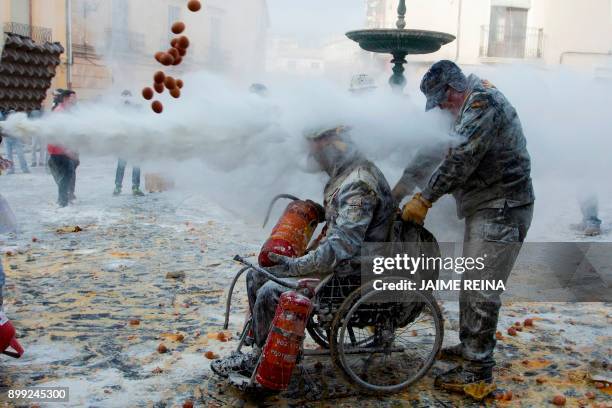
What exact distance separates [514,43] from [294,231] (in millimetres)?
21689

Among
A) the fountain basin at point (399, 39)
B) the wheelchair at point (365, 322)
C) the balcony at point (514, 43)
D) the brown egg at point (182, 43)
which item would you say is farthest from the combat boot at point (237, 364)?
the balcony at point (514, 43)

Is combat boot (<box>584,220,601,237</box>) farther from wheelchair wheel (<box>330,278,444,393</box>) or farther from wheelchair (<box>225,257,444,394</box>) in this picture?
wheelchair (<box>225,257,444,394</box>)

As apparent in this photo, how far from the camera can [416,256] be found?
3.67 metres

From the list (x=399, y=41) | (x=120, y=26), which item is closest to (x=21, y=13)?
(x=120, y=26)

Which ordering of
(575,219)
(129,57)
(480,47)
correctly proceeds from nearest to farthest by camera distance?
(575,219) < (129,57) < (480,47)

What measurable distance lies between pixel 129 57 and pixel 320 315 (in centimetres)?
1210

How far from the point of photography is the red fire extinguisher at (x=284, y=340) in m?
3.27

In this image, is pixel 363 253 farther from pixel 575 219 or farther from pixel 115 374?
pixel 575 219

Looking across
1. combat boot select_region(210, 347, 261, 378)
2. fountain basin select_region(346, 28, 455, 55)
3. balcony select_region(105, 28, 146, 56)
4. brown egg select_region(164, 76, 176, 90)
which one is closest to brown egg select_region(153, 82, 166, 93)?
brown egg select_region(164, 76, 176, 90)

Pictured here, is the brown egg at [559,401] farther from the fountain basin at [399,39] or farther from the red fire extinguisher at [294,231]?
the fountain basin at [399,39]

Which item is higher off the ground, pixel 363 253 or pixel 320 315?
pixel 363 253

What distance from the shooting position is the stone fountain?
8.25 meters

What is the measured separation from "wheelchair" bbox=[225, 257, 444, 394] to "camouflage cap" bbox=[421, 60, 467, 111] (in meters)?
1.27

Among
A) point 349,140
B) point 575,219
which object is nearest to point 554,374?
point 349,140
